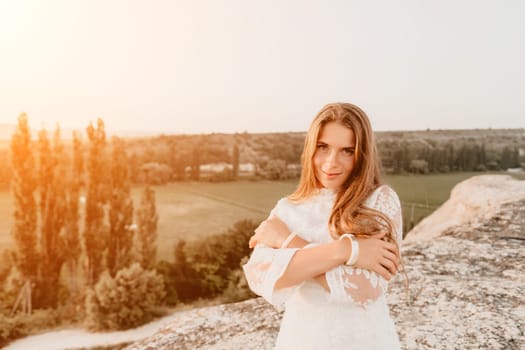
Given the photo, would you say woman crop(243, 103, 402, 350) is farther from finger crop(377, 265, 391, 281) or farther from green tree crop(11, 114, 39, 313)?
green tree crop(11, 114, 39, 313)

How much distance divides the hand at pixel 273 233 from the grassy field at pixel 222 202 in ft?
86.2

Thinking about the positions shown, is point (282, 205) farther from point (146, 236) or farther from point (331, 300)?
point (146, 236)

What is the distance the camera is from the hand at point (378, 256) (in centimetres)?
137

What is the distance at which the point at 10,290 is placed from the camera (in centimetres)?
2109

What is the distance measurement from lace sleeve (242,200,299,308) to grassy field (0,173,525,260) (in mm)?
26351

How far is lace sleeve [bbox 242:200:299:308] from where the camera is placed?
4.65ft

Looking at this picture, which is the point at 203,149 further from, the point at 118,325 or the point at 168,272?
the point at 118,325

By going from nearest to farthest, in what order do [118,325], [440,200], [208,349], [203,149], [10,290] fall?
[208,349] → [118,325] → [10,290] → [440,200] → [203,149]

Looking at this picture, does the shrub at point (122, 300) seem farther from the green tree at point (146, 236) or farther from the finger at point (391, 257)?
the finger at point (391, 257)

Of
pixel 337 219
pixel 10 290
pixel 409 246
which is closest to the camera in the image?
pixel 337 219

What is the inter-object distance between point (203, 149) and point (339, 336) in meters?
39.3

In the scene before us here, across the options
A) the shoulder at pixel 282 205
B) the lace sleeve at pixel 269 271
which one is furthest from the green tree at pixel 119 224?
the lace sleeve at pixel 269 271

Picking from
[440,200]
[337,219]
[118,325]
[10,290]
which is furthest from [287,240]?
[440,200]

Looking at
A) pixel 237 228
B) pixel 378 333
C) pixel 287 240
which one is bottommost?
pixel 237 228
